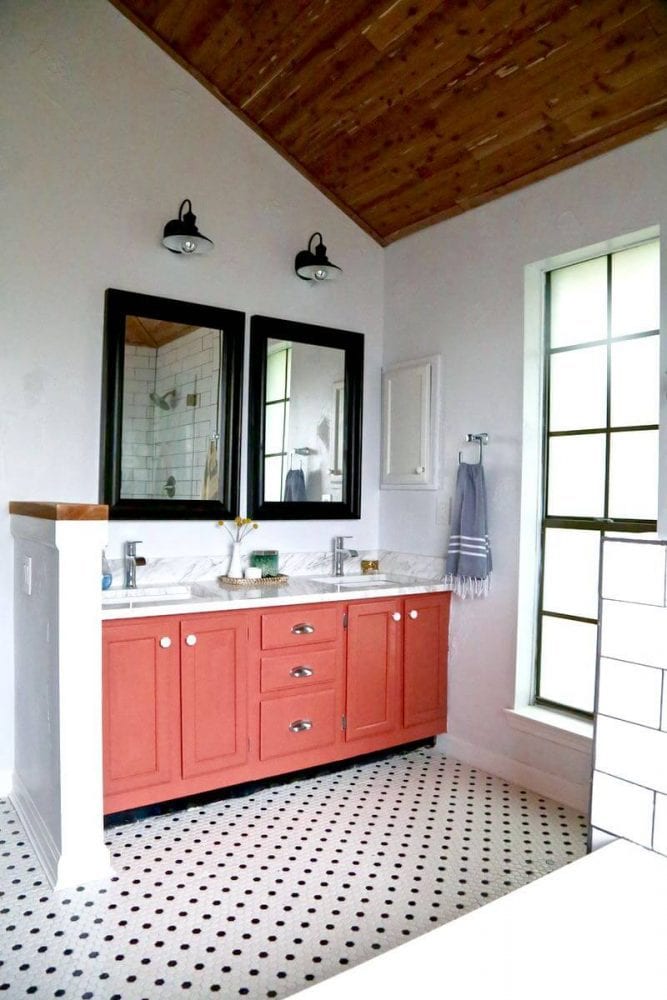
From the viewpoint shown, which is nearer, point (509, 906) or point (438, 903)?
point (509, 906)

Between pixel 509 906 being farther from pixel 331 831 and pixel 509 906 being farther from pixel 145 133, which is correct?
pixel 145 133

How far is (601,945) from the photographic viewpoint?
92cm

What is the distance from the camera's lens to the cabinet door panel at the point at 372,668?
3236 millimetres

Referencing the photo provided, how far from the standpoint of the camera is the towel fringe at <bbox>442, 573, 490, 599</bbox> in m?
3.32

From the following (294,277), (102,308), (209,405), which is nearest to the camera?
(102,308)

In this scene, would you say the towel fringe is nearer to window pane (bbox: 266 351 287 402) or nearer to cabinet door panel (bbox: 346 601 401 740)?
cabinet door panel (bbox: 346 601 401 740)

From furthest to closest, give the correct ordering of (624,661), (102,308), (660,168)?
(102,308) < (660,168) < (624,661)

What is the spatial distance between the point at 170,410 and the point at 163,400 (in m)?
0.06

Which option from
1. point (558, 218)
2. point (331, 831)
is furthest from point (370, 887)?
point (558, 218)

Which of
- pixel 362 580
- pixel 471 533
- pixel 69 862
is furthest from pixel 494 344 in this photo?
pixel 69 862

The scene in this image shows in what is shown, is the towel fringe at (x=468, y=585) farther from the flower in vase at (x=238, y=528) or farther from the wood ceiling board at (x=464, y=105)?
the wood ceiling board at (x=464, y=105)

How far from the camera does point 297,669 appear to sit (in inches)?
121

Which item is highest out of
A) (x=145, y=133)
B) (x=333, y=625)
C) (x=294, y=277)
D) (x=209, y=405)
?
(x=145, y=133)

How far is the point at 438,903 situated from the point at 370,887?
23 centimetres
